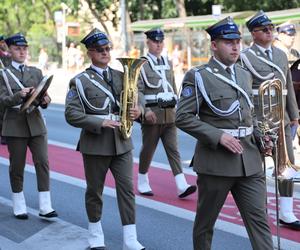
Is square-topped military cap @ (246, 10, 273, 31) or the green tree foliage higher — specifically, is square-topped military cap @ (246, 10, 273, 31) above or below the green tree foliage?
below

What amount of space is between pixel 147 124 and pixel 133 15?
3578 cm

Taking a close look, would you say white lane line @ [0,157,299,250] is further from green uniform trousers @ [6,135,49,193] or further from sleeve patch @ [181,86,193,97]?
sleeve patch @ [181,86,193,97]

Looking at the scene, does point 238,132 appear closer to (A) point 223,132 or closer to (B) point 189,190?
(A) point 223,132

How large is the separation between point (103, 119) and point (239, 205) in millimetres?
1493

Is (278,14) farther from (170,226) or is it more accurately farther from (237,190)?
(237,190)

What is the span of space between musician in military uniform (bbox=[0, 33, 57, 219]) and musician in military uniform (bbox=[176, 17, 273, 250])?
2.44 metres

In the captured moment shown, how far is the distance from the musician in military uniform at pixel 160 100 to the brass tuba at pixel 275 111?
1.77 m

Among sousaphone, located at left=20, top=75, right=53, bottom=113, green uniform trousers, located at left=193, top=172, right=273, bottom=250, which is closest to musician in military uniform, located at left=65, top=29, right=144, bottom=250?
sousaphone, located at left=20, top=75, right=53, bottom=113

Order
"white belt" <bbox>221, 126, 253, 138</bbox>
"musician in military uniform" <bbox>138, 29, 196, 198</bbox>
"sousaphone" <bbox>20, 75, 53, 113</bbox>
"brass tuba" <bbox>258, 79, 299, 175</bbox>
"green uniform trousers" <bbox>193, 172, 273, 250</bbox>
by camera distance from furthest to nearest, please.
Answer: "musician in military uniform" <bbox>138, 29, 196, 198</bbox>
"sousaphone" <bbox>20, 75, 53, 113</bbox>
"brass tuba" <bbox>258, 79, 299, 175</bbox>
"white belt" <bbox>221, 126, 253, 138</bbox>
"green uniform trousers" <bbox>193, 172, 273, 250</bbox>

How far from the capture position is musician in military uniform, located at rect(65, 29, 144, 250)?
5.25 metres

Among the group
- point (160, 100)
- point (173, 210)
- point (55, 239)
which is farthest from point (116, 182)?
point (160, 100)

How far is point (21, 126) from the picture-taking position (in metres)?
6.39

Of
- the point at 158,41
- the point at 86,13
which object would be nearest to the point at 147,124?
the point at 158,41

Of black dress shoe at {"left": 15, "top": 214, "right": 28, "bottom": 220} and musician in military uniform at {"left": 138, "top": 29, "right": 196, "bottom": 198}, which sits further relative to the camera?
musician in military uniform at {"left": 138, "top": 29, "right": 196, "bottom": 198}
